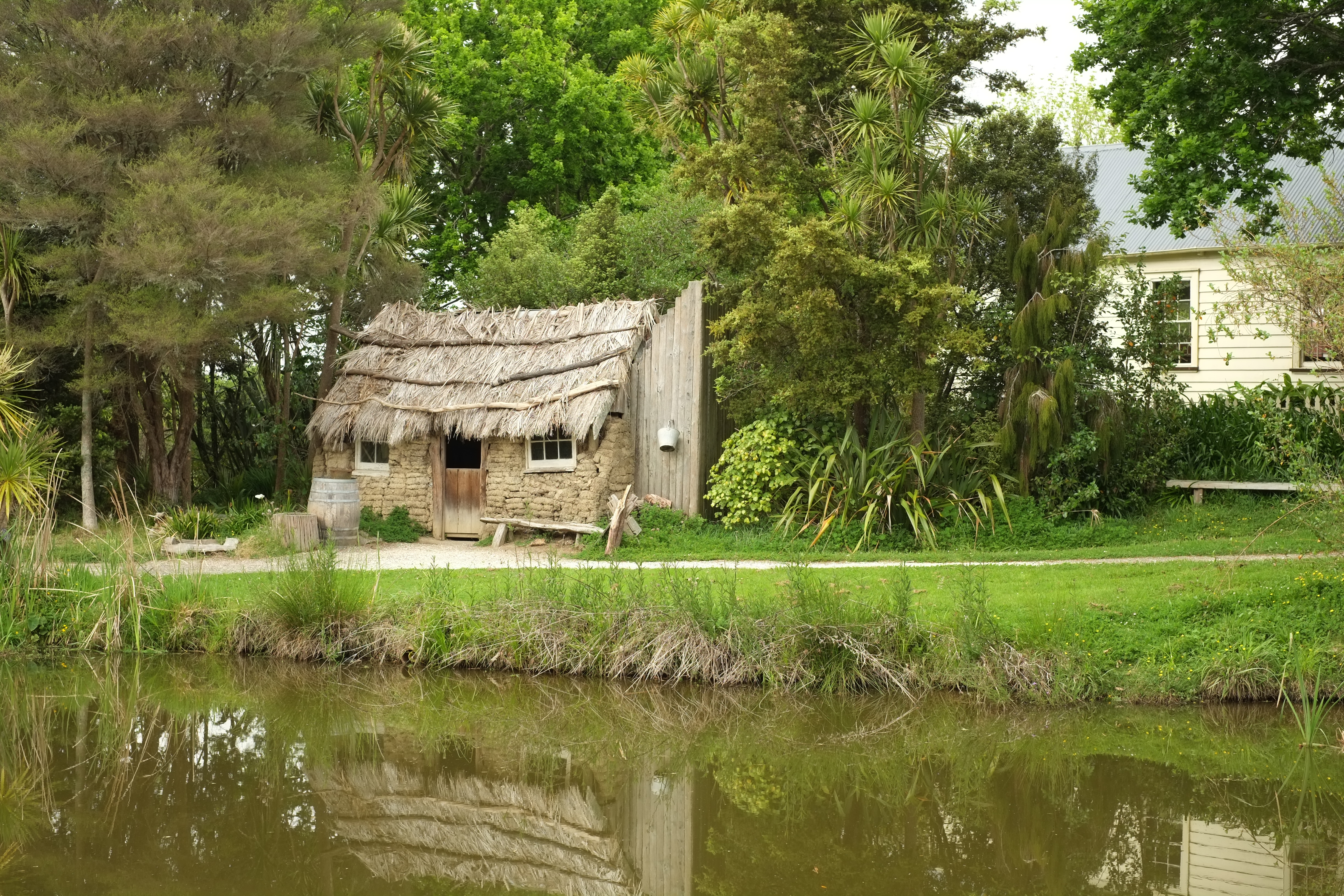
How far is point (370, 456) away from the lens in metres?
17.8

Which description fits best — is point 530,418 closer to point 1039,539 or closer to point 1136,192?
point 1039,539

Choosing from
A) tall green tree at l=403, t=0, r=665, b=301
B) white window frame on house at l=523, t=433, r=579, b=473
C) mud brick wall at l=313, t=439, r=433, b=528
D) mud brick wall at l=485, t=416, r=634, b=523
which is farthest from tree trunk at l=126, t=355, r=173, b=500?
tall green tree at l=403, t=0, r=665, b=301

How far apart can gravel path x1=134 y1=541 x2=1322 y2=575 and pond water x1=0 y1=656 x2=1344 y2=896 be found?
5.91ft

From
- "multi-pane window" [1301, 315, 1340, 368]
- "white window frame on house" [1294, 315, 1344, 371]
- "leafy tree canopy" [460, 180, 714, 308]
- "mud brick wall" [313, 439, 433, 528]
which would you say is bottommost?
"mud brick wall" [313, 439, 433, 528]

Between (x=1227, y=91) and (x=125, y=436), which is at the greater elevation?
(x=1227, y=91)

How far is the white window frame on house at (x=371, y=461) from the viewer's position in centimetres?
1753

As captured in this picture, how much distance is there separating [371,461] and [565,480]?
372 centimetres

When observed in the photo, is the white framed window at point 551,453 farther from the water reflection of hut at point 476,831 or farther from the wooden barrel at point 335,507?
the water reflection of hut at point 476,831

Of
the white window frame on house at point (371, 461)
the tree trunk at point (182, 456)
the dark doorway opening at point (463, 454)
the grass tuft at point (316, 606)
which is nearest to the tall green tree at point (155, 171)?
the tree trunk at point (182, 456)

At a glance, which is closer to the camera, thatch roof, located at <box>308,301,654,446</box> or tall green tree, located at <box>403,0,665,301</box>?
thatch roof, located at <box>308,301,654,446</box>

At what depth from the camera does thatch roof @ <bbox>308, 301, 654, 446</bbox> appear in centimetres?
1579

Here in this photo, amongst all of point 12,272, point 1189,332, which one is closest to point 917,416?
point 1189,332

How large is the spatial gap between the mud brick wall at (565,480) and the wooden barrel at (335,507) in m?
2.00

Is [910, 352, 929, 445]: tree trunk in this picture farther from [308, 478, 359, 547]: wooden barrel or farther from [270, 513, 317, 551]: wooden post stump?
[270, 513, 317, 551]: wooden post stump
